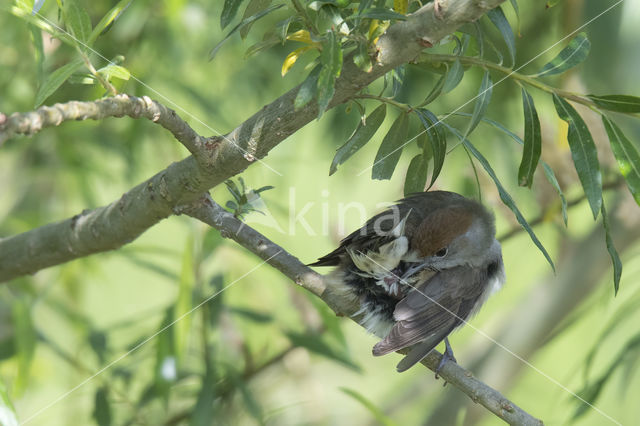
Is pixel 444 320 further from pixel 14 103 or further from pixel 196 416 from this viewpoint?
Result: pixel 14 103

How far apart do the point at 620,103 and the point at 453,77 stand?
14.9 inches

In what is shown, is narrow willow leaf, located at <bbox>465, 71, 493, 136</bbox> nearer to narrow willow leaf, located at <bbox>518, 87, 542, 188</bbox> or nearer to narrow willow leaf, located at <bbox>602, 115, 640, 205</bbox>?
narrow willow leaf, located at <bbox>518, 87, 542, 188</bbox>

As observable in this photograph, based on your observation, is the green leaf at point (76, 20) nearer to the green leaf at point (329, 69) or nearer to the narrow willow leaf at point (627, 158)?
the green leaf at point (329, 69)

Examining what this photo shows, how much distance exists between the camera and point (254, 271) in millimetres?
2871

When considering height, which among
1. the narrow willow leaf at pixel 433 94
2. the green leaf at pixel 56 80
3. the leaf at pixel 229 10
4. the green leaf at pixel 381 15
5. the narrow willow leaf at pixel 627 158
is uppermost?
the leaf at pixel 229 10

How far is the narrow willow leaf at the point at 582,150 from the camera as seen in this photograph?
1307 mm

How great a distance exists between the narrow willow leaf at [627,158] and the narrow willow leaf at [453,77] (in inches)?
14.2

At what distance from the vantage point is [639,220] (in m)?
2.71

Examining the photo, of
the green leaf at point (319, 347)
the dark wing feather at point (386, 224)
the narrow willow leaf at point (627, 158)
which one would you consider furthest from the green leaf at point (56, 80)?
the green leaf at point (319, 347)

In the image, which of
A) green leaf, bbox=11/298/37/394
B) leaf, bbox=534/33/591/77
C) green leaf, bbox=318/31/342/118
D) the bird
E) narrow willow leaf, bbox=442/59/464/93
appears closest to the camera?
green leaf, bbox=318/31/342/118

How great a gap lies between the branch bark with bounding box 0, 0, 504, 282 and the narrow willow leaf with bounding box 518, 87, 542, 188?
0.37m

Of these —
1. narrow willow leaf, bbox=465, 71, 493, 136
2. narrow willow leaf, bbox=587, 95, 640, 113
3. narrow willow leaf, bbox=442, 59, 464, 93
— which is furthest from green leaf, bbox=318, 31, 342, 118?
narrow willow leaf, bbox=587, 95, 640, 113

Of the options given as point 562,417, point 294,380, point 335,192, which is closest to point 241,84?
point 335,192

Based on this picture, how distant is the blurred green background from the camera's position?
249cm
